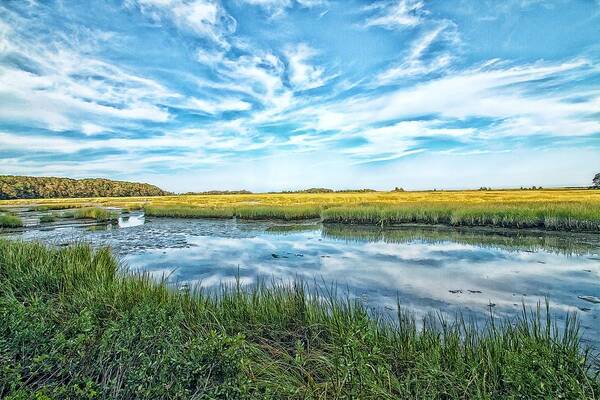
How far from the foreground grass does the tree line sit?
373 feet

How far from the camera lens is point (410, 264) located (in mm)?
12367

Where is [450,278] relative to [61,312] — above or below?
below

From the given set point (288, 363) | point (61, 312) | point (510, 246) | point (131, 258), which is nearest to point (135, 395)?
point (288, 363)

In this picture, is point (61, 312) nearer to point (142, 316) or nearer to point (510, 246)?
point (142, 316)

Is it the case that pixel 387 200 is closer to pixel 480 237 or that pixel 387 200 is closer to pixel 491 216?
pixel 491 216

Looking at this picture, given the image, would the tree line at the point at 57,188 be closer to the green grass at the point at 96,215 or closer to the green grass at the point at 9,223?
the green grass at the point at 96,215

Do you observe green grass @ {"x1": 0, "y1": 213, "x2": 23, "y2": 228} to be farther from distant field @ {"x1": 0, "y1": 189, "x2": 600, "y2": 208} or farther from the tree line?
the tree line

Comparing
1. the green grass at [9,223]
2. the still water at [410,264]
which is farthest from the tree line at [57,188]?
the still water at [410,264]

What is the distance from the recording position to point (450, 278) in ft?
33.9

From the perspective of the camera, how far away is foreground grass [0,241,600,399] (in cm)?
312

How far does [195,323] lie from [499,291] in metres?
7.85

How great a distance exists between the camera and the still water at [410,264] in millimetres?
8156

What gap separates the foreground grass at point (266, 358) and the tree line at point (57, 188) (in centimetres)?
11358

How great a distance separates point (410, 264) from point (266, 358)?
9.29m
